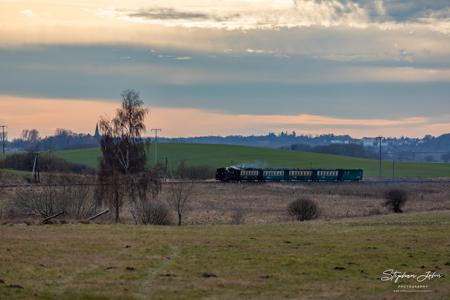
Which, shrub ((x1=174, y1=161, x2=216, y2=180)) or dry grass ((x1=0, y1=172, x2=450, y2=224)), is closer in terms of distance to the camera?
dry grass ((x1=0, y1=172, x2=450, y2=224))

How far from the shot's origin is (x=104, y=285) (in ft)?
71.4

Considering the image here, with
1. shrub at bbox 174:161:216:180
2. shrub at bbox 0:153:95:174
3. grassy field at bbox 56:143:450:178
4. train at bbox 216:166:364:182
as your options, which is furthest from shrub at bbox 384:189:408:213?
grassy field at bbox 56:143:450:178

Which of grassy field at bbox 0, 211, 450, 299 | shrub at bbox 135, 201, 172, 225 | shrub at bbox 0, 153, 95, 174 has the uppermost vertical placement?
shrub at bbox 0, 153, 95, 174

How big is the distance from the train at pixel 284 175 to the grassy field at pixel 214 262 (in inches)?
3396

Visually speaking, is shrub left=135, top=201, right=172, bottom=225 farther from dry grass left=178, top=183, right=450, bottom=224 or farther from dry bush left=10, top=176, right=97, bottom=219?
dry grass left=178, top=183, right=450, bottom=224

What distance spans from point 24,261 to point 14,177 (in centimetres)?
8715

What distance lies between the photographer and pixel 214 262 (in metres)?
26.7

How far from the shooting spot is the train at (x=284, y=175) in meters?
126

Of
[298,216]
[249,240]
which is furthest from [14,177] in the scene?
[249,240]

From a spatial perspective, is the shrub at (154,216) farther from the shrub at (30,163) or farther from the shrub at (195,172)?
the shrub at (195,172)

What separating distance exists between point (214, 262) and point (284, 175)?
105347mm

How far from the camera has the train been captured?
4943 inches

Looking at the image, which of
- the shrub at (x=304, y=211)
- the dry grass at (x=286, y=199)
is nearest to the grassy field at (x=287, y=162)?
the dry grass at (x=286, y=199)

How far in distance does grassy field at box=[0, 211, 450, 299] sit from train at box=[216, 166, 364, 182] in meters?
86.3
